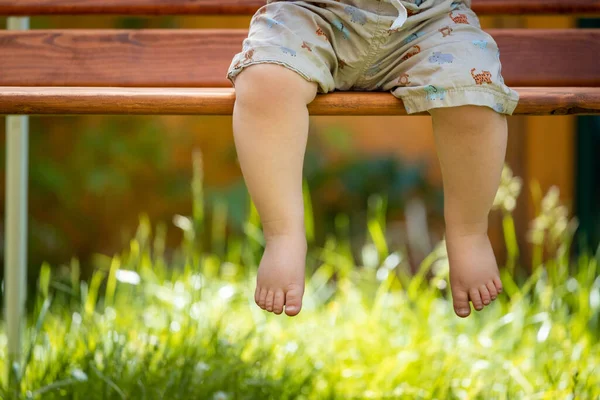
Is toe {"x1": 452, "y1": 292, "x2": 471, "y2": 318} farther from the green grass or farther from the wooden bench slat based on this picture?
the wooden bench slat

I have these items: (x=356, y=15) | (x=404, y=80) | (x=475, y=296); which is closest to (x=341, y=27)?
(x=356, y=15)

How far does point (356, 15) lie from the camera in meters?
1.34

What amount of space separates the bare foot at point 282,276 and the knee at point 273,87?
0.76 ft

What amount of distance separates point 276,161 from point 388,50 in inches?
11.8

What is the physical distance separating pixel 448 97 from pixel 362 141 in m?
2.48

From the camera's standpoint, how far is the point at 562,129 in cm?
338

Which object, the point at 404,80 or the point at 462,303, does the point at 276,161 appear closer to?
the point at 404,80

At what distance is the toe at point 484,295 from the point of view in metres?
1.34

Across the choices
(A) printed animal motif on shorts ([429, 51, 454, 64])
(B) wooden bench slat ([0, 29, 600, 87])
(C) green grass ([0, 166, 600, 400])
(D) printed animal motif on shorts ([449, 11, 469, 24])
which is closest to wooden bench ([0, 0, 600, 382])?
(B) wooden bench slat ([0, 29, 600, 87])

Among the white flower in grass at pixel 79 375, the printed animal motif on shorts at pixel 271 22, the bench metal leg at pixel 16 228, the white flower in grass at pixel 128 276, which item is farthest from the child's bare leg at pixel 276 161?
the bench metal leg at pixel 16 228

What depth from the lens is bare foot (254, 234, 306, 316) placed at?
128cm

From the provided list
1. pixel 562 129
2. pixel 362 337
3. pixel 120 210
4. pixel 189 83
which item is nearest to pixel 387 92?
pixel 189 83

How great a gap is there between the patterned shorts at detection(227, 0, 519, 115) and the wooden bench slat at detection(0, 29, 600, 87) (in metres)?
0.38

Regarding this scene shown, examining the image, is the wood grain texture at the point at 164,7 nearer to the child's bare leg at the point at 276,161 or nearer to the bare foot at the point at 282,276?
the child's bare leg at the point at 276,161
